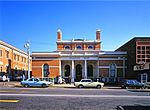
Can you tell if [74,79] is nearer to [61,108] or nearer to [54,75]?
[54,75]

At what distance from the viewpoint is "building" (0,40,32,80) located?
61906mm

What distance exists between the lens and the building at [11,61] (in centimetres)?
6191

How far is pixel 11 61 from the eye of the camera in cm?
6869

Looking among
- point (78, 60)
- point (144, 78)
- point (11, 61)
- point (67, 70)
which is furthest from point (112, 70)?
point (11, 61)

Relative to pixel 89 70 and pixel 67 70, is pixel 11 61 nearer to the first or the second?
pixel 67 70

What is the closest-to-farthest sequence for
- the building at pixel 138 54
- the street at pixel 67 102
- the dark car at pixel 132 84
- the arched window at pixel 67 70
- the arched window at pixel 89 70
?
1. the street at pixel 67 102
2. the dark car at pixel 132 84
3. the building at pixel 138 54
4. the arched window at pixel 67 70
5. the arched window at pixel 89 70

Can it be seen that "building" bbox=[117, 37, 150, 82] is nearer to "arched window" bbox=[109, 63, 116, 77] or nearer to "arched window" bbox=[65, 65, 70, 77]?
"arched window" bbox=[109, 63, 116, 77]

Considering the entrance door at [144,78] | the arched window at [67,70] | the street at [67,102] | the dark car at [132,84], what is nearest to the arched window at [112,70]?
the arched window at [67,70]

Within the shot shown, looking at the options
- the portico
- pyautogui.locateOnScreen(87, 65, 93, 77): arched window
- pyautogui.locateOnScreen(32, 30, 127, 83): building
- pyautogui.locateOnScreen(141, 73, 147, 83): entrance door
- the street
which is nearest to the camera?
the street

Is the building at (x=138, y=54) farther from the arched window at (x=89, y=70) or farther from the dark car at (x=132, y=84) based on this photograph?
the arched window at (x=89, y=70)

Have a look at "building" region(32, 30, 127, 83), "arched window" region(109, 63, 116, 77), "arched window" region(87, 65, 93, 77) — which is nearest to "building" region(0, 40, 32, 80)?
"building" region(32, 30, 127, 83)

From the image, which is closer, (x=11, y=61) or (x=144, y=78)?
(x=144, y=78)

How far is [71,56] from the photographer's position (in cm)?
5916

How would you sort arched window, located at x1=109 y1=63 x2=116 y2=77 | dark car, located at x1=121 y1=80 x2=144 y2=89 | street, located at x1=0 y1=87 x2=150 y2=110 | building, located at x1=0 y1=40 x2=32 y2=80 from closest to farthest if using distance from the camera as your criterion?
street, located at x1=0 y1=87 x2=150 y2=110, dark car, located at x1=121 y1=80 x2=144 y2=89, arched window, located at x1=109 y1=63 x2=116 y2=77, building, located at x1=0 y1=40 x2=32 y2=80
